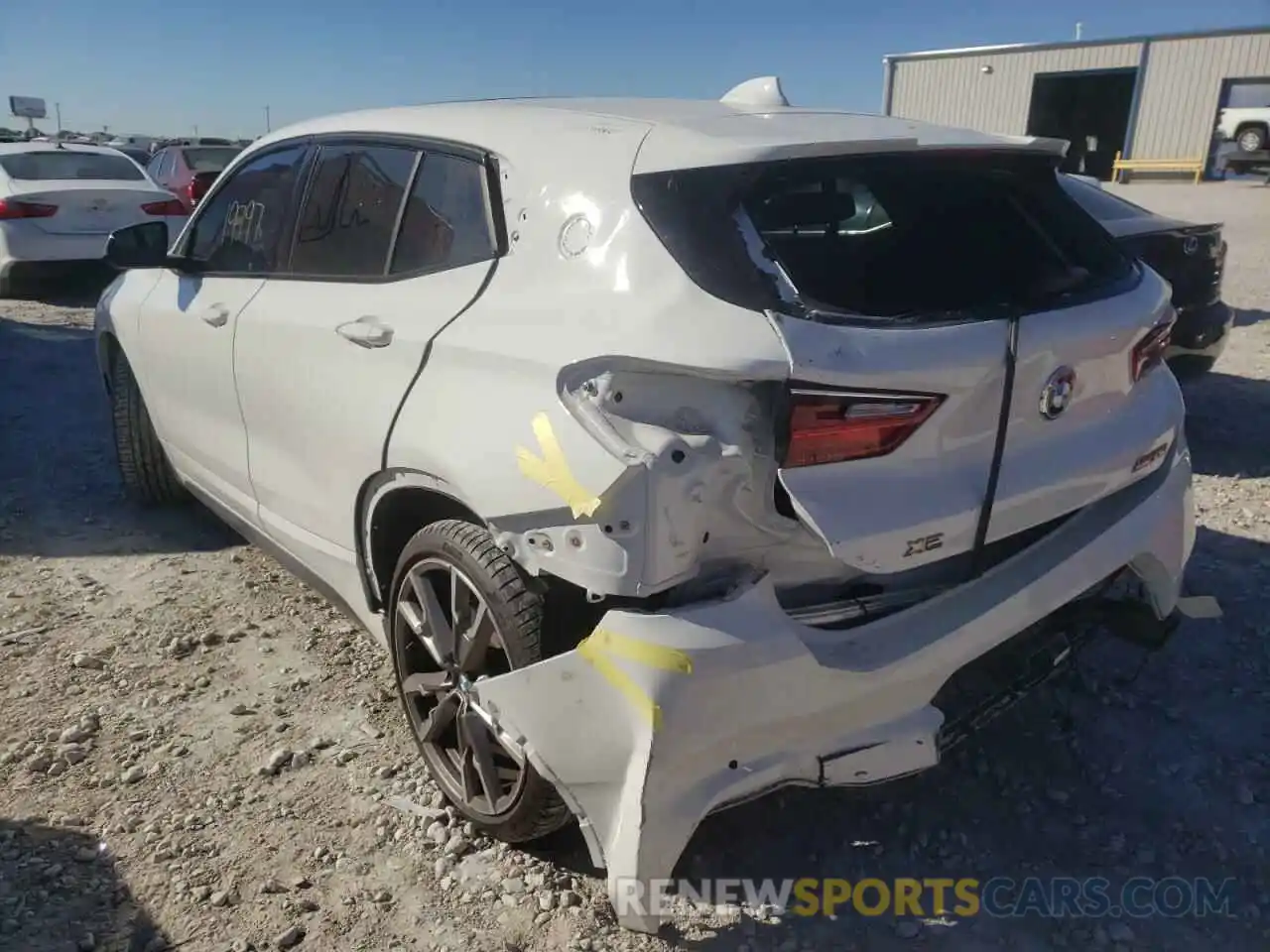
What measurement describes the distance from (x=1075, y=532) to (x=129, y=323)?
3721mm

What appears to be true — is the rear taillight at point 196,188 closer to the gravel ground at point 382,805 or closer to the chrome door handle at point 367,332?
the gravel ground at point 382,805

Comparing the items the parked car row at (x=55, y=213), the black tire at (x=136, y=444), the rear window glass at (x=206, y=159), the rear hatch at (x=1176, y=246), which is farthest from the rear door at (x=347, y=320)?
the rear window glass at (x=206, y=159)

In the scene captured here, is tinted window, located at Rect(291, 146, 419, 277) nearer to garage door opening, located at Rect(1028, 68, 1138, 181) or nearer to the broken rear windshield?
the broken rear windshield

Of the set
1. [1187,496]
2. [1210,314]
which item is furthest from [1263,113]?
[1187,496]

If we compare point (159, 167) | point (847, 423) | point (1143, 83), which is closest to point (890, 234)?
point (847, 423)

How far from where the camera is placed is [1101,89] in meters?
34.1

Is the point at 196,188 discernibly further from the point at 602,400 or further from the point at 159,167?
the point at 602,400

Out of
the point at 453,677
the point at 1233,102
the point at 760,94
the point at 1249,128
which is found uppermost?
the point at 1233,102

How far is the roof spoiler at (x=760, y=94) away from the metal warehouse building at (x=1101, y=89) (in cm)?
2730

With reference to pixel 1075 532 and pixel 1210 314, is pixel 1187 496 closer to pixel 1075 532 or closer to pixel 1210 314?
pixel 1075 532

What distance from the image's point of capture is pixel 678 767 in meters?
1.88

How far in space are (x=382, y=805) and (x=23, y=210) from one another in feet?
30.1

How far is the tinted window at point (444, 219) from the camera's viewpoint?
8.13ft

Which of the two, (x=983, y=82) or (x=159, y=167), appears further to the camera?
(x=983, y=82)
